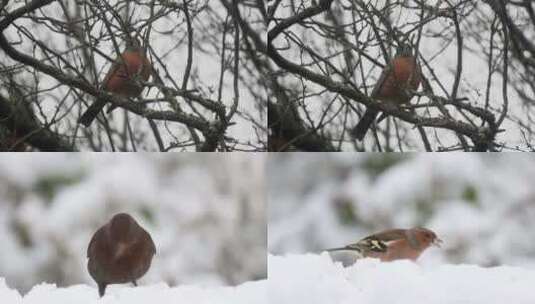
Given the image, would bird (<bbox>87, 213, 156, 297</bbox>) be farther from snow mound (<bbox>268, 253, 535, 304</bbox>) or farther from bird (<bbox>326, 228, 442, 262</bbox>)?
bird (<bbox>326, 228, 442, 262</bbox>)

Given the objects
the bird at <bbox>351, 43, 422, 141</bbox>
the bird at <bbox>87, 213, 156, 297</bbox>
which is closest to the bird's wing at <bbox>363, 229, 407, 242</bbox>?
the bird at <bbox>351, 43, 422, 141</bbox>

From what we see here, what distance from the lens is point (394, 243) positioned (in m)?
2.92

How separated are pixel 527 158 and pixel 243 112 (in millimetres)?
931

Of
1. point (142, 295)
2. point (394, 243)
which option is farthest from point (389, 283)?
point (142, 295)

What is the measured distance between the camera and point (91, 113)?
113 inches

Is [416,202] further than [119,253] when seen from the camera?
Yes

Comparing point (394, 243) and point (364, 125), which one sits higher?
point (364, 125)

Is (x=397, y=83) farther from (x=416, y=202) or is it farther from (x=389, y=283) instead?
(x=389, y=283)

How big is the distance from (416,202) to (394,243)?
0.51 feet

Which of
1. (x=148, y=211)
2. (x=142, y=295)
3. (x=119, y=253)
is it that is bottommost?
(x=142, y=295)

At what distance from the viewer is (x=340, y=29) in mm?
2920

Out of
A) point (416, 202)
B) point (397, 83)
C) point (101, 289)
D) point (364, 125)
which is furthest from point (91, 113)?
point (416, 202)

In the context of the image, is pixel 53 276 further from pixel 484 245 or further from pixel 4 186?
pixel 484 245

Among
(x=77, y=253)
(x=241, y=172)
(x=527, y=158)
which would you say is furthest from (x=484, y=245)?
(x=77, y=253)
